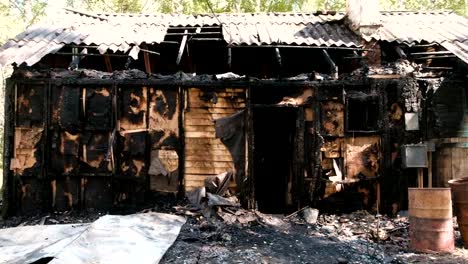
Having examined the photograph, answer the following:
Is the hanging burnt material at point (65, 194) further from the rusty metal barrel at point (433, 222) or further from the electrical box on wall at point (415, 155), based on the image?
the electrical box on wall at point (415, 155)

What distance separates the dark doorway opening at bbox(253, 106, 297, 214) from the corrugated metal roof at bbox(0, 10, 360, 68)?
2058 millimetres

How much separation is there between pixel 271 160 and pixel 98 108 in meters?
4.58

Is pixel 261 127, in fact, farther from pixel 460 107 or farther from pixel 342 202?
pixel 460 107

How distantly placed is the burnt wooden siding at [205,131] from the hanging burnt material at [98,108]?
1652 millimetres

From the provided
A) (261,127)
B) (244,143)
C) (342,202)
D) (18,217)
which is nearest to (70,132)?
(18,217)

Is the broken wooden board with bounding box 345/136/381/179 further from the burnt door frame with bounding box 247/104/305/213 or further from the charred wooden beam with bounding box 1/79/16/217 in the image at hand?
the charred wooden beam with bounding box 1/79/16/217

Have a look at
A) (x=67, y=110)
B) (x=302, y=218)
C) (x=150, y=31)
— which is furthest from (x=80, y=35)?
(x=302, y=218)

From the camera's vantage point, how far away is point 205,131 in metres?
8.33

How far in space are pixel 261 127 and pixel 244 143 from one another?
1831mm

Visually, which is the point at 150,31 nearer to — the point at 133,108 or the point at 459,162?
the point at 133,108

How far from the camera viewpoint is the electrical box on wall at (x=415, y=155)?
800 cm

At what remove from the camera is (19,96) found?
8.21 metres

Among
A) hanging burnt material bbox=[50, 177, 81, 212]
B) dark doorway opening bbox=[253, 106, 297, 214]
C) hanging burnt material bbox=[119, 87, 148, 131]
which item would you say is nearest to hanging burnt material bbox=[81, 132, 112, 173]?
hanging burnt material bbox=[50, 177, 81, 212]

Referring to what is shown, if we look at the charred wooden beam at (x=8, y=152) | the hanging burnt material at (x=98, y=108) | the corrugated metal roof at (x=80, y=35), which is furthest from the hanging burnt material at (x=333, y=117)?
the charred wooden beam at (x=8, y=152)
